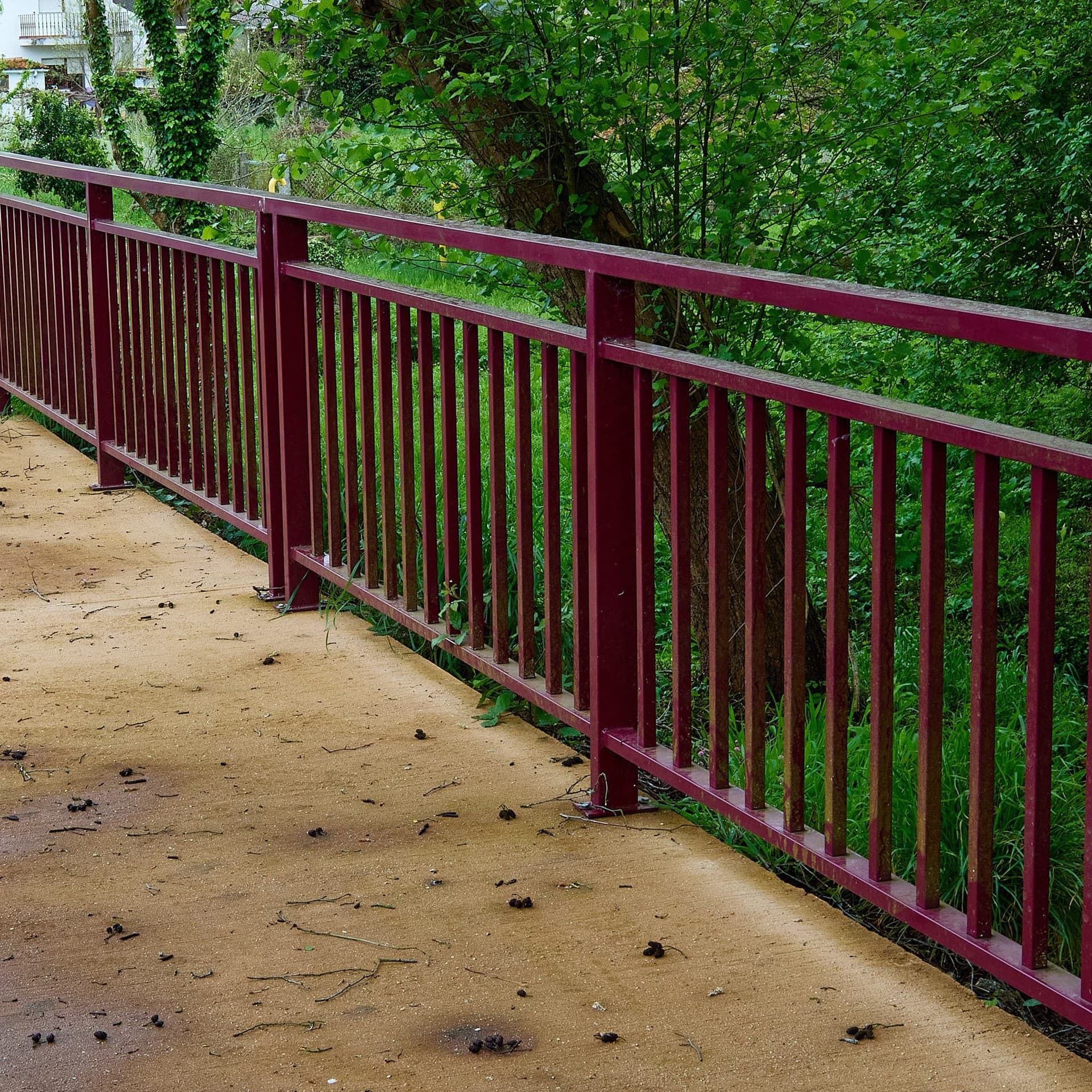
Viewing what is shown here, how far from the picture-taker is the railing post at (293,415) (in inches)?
184

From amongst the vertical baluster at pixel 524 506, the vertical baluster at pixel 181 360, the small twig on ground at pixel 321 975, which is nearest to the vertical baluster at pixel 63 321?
the vertical baluster at pixel 181 360

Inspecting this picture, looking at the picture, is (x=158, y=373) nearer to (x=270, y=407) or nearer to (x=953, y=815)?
(x=270, y=407)

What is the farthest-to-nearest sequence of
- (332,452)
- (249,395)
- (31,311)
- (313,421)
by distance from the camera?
(31,311) → (249,395) → (313,421) → (332,452)

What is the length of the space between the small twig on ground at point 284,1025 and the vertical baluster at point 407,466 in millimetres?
1648

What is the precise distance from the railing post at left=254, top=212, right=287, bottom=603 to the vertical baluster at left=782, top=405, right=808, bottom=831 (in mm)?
2447

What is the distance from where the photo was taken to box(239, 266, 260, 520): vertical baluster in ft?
16.4

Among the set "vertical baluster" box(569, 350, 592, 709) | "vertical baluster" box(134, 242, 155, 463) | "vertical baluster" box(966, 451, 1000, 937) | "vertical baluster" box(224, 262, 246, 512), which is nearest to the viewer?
"vertical baluster" box(966, 451, 1000, 937)

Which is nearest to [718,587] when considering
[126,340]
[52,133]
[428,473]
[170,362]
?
[428,473]

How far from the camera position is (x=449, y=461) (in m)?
3.86

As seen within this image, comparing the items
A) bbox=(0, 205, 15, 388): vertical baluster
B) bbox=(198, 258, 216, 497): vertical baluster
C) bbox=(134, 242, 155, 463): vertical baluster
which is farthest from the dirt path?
bbox=(0, 205, 15, 388): vertical baluster

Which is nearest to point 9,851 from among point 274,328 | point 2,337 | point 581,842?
point 581,842

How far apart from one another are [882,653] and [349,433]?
2.29 metres

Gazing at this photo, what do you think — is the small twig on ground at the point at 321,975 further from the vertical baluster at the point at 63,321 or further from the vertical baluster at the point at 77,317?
the vertical baluster at the point at 63,321

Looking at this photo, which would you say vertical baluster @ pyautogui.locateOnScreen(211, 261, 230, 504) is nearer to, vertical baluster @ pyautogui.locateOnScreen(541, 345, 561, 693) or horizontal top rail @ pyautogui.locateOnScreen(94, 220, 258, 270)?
horizontal top rail @ pyautogui.locateOnScreen(94, 220, 258, 270)
